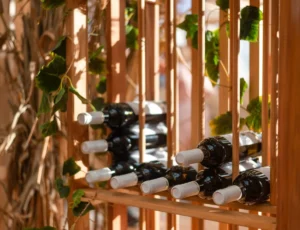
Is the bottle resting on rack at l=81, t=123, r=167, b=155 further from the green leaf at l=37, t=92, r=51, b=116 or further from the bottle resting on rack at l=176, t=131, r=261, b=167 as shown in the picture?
the bottle resting on rack at l=176, t=131, r=261, b=167

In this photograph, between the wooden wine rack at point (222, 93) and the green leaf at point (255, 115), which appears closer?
the wooden wine rack at point (222, 93)

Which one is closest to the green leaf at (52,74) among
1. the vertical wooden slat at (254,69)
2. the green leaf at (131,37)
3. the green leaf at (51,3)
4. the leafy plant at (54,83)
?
the leafy plant at (54,83)

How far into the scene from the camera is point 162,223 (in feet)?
6.28

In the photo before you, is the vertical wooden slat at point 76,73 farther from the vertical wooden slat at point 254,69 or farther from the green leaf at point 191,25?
the vertical wooden slat at point 254,69

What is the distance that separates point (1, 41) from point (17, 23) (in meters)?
0.09

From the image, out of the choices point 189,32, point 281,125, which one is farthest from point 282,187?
point 189,32

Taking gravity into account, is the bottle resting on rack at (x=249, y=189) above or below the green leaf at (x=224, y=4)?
below

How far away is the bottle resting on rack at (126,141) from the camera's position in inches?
45.1

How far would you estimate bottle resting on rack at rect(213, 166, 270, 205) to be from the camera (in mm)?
911

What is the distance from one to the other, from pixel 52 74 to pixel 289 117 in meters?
0.57

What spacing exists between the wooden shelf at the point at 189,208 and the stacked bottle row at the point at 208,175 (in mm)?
24

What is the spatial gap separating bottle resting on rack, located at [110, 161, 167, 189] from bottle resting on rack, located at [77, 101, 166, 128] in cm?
13

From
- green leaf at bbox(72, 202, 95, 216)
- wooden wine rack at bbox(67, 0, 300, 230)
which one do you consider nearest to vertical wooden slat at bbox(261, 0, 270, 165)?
wooden wine rack at bbox(67, 0, 300, 230)

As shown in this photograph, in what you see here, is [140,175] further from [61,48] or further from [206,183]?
[61,48]
